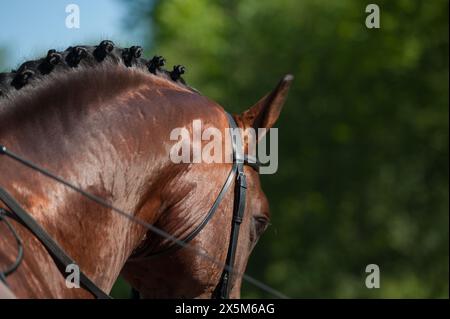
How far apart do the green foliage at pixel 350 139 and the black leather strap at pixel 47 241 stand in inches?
769

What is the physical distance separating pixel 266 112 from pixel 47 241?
4.67 feet

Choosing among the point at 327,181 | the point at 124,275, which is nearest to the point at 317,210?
the point at 327,181

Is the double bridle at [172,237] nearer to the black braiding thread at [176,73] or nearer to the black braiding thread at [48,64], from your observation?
the black braiding thread at [176,73]

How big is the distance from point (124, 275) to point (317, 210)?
22815 millimetres

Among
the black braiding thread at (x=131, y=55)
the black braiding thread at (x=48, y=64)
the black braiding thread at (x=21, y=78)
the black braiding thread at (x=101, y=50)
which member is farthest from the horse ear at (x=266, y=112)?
the black braiding thread at (x=21, y=78)

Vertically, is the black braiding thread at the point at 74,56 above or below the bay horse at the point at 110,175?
above

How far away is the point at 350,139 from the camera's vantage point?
1086 inches

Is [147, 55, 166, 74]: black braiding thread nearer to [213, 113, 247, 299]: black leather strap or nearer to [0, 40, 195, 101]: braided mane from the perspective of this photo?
[0, 40, 195, 101]: braided mane

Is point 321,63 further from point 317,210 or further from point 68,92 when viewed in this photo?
point 68,92

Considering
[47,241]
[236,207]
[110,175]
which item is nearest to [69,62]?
[110,175]

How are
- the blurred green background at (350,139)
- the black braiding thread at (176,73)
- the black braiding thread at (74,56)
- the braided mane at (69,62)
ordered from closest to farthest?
the braided mane at (69,62) → the black braiding thread at (74,56) → the black braiding thread at (176,73) → the blurred green background at (350,139)

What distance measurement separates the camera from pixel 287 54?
28859 mm

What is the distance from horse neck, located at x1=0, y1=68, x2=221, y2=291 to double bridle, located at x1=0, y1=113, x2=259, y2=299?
9 cm

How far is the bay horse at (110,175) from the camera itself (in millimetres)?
3875
